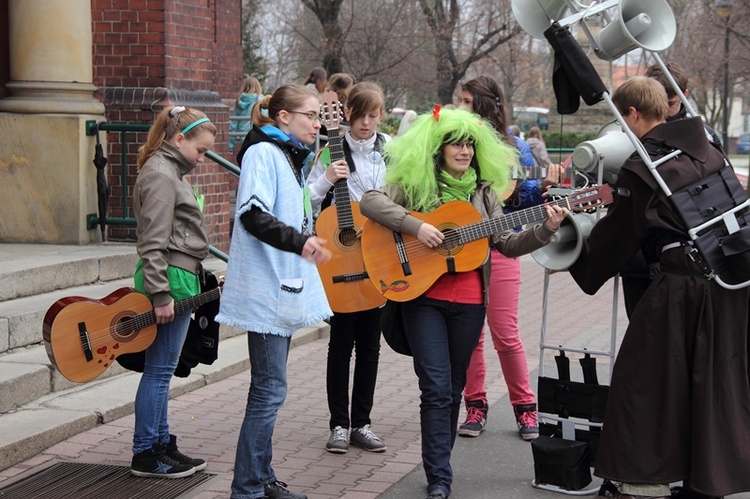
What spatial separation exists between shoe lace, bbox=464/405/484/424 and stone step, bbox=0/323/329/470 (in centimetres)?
199

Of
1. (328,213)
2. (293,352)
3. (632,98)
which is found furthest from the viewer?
(293,352)

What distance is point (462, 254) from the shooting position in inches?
206

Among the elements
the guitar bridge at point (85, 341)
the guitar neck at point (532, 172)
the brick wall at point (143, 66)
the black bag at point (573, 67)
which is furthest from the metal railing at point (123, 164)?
the black bag at point (573, 67)

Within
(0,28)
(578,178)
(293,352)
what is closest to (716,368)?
(578,178)

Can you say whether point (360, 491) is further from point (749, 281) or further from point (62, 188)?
point (62, 188)

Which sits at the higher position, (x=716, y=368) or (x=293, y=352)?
(x=716, y=368)

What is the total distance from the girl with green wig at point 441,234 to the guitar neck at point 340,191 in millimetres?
453

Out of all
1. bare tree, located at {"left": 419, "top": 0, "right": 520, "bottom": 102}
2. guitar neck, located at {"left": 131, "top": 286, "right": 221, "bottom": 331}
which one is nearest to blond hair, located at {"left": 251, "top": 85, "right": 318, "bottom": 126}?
guitar neck, located at {"left": 131, "top": 286, "right": 221, "bottom": 331}

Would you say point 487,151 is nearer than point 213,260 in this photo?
Yes

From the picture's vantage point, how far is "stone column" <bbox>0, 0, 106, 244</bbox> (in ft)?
28.3

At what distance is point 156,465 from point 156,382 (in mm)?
434

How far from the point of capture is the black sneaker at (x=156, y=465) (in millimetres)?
5430

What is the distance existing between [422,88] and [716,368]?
27114 millimetres

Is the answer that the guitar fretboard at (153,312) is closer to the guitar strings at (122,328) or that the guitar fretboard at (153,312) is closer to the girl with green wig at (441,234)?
the guitar strings at (122,328)
